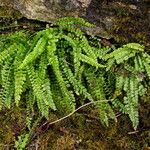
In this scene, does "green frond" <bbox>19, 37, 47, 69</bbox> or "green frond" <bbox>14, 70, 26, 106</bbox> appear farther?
"green frond" <bbox>14, 70, 26, 106</bbox>

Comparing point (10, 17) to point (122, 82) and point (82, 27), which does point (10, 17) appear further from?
point (122, 82)

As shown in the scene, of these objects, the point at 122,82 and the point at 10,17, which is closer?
the point at 122,82

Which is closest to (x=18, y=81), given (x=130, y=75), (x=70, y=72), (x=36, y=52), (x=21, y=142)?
(x=36, y=52)

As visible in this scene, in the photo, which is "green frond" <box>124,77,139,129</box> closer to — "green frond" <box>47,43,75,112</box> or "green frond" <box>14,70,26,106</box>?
"green frond" <box>47,43,75,112</box>

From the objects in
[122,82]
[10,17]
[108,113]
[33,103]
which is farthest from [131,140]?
[10,17]

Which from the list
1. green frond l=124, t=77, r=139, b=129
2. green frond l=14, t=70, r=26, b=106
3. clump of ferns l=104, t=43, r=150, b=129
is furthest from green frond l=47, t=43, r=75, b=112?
green frond l=124, t=77, r=139, b=129

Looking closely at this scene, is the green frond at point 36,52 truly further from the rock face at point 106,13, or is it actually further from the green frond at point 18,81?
the rock face at point 106,13
